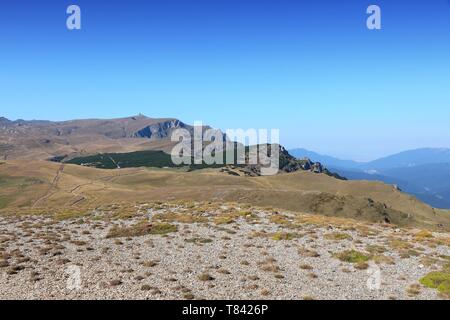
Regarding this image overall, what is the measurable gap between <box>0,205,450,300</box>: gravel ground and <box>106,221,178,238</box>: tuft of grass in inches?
32.9

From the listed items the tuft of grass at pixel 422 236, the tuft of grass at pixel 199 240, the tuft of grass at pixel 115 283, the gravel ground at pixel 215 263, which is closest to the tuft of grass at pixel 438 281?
the gravel ground at pixel 215 263

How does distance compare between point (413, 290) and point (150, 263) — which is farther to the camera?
point (150, 263)

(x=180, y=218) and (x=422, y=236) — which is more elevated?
(x=180, y=218)

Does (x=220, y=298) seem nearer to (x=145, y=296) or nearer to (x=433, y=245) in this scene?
(x=145, y=296)

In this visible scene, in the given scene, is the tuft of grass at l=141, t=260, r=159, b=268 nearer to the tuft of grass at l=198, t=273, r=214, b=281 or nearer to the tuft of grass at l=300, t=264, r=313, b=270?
the tuft of grass at l=198, t=273, r=214, b=281

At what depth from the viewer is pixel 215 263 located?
2891 centimetres

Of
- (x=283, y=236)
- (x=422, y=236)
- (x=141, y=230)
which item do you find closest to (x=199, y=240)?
(x=141, y=230)

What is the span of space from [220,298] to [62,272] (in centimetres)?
1164

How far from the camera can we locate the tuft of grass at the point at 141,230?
131 ft

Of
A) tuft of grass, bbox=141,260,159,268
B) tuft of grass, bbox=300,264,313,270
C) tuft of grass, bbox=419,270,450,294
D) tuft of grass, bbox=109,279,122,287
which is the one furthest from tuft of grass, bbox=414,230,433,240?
tuft of grass, bbox=109,279,122,287

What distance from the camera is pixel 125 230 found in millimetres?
41219

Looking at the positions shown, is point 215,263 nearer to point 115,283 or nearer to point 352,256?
point 115,283

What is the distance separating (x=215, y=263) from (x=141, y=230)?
14.8 metres
